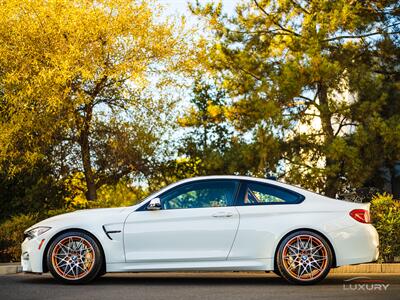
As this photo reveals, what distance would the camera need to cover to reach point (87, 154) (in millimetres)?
26250

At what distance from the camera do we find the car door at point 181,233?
414 inches

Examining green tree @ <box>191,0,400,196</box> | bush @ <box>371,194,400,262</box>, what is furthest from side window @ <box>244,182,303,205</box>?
green tree @ <box>191,0,400,196</box>

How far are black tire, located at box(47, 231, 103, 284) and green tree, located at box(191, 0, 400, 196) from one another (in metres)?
12.8

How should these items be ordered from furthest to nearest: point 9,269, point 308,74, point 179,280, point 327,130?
1. point 327,130
2. point 308,74
3. point 9,269
4. point 179,280

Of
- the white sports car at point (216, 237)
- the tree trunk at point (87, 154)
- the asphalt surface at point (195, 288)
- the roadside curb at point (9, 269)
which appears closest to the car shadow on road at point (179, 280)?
the asphalt surface at point (195, 288)

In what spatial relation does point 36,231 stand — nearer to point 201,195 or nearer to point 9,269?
point 201,195

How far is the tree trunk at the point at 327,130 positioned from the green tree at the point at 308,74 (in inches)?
1.2

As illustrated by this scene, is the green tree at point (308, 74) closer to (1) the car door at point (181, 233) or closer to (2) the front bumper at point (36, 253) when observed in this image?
(1) the car door at point (181, 233)

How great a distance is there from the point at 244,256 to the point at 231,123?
14911 millimetres

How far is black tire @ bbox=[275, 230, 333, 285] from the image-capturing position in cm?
1042

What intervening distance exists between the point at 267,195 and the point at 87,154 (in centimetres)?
1611

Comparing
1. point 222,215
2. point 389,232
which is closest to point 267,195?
point 222,215

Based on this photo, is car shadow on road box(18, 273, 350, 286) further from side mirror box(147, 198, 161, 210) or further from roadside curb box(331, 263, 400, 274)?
roadside curb box(331, 263, 400, 274)

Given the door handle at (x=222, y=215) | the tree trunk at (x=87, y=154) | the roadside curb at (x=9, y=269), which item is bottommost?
the roadside curb at (x=9, y=269)
